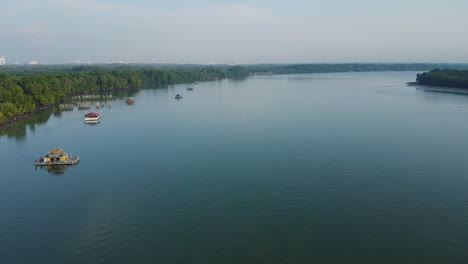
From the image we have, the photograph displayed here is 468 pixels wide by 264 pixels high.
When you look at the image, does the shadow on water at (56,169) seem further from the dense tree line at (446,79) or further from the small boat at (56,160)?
the dense tree line at (446,79)

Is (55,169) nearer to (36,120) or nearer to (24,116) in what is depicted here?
(36,120)

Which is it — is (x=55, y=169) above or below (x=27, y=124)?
below

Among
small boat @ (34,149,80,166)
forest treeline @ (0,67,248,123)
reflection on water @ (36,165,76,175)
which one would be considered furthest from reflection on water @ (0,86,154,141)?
reflection on water @ (36,165,76,175)

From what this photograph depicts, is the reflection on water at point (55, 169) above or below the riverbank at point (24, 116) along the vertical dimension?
below

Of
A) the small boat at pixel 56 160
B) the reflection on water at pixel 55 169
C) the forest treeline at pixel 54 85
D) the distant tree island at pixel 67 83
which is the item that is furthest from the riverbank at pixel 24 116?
the reflection on water at pixel 55 169

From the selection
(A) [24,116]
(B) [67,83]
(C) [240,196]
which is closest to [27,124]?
(A) [24,116]

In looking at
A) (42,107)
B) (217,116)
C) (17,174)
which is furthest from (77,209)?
(42,107)

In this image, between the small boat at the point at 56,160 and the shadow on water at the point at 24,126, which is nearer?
the small boat at the point at 56,160

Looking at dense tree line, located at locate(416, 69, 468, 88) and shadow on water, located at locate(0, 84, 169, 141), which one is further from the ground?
dense tree line, located at locate(416, 69, 468, 88)

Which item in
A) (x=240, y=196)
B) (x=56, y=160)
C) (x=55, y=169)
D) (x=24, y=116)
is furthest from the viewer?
(x=24, y=116)

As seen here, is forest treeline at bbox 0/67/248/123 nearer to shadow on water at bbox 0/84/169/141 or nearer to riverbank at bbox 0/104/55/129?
riverbank at bbox 0/104/55/129
